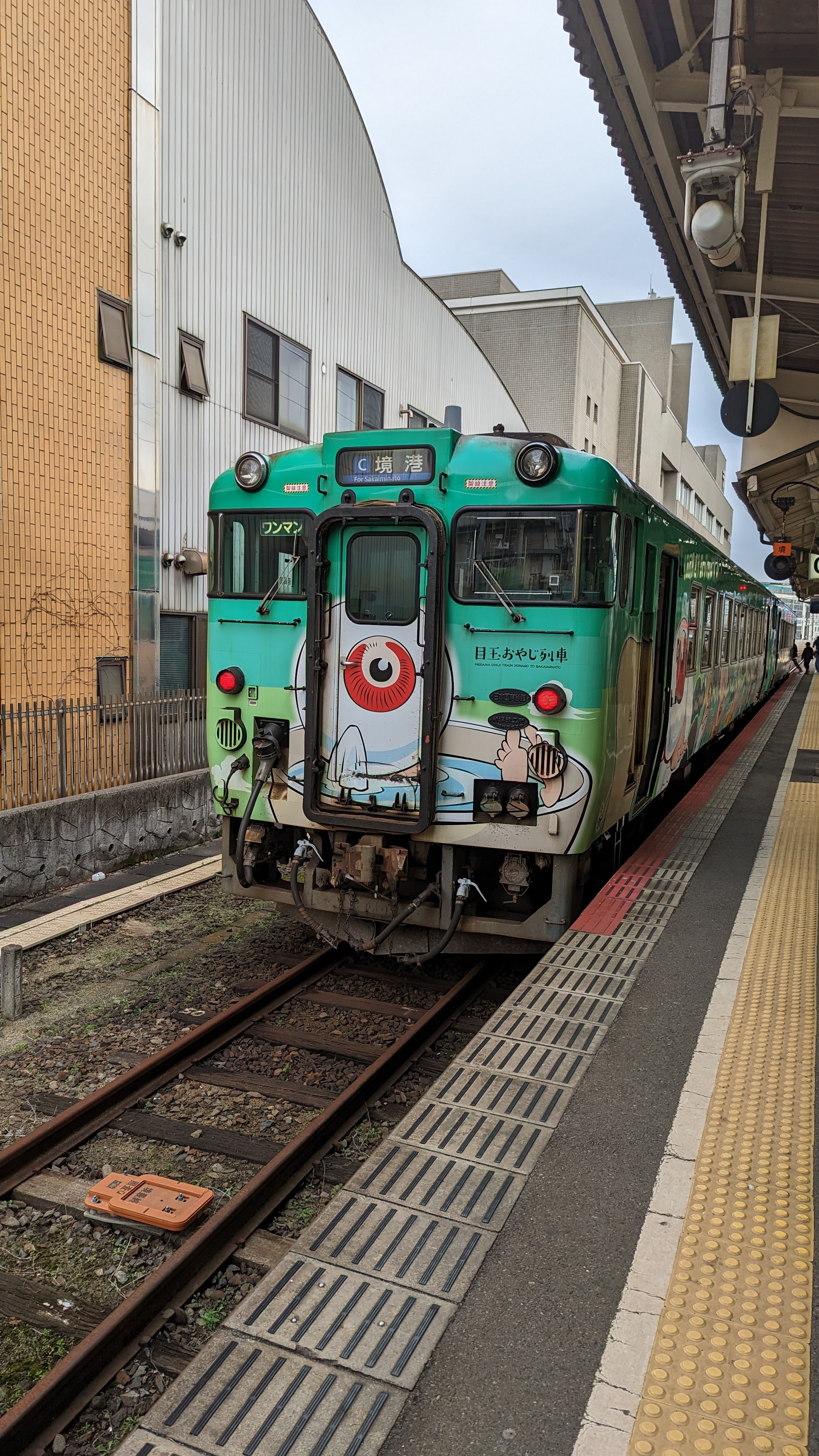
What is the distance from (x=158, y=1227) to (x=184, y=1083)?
4.45ft

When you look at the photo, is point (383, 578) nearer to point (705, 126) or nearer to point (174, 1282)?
point (705, 126)

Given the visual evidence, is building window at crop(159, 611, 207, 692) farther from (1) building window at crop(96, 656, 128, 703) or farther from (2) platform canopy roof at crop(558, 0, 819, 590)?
(2) platform canopy roof at crop(558, 0, 819, 590)

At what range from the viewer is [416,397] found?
795 inches

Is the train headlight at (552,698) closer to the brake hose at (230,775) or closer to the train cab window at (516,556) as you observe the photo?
the train cab window at (516,556)

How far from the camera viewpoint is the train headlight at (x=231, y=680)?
6.49 meters

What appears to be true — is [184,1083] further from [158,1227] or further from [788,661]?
[788,661]

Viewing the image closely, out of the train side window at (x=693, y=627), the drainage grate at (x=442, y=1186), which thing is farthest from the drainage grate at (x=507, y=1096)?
the train side window at (x=693, y=627)

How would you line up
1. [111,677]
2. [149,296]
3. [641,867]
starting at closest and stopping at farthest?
[641,867]
[111,677]
[149,296]

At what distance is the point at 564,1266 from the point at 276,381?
1420 centimetres

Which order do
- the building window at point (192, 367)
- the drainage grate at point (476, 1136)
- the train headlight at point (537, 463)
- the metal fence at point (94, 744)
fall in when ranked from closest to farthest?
the drainage grate at point (476, 1136) < the train headlight at point (537, 463) < the metal fence at point (94, 744) < the building window at point (192, 367)

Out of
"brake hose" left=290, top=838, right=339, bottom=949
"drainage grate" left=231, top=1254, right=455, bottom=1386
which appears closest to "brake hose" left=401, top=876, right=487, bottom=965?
"brake hose" left=290, top=838, right=339, bottom=949

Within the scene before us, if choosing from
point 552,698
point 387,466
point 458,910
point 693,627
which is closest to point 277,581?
point 387,466

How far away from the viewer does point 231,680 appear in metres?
6.51

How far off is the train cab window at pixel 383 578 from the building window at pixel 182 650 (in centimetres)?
697
